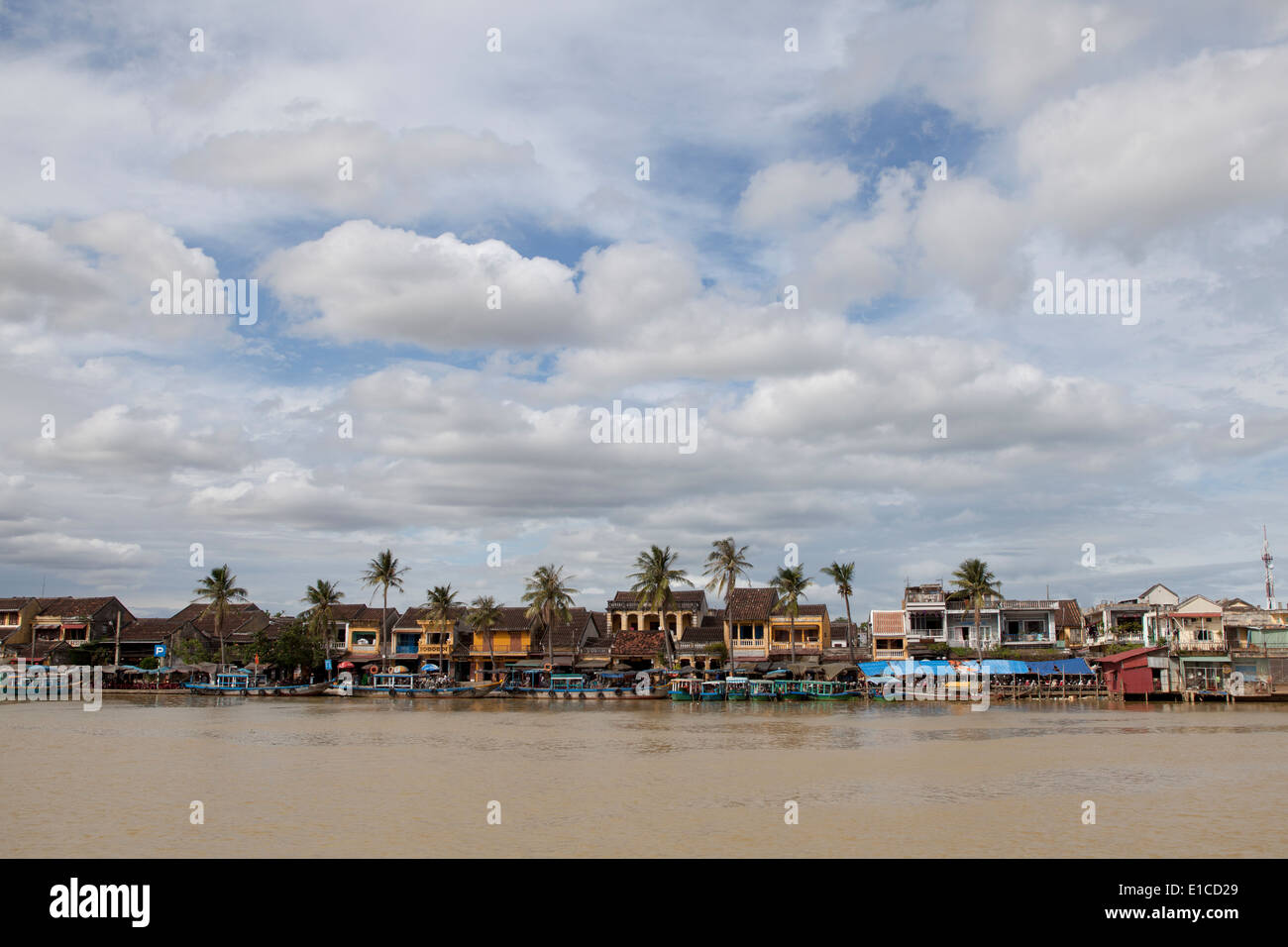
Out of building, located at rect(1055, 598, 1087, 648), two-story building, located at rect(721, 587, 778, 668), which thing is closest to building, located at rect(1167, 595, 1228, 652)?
building, located at rect(1055, 598, 1087, 648)

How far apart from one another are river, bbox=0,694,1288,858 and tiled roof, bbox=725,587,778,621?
37153 mm

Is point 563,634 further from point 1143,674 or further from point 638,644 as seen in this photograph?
point 1143,674

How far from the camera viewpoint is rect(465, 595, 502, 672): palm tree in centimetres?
8856

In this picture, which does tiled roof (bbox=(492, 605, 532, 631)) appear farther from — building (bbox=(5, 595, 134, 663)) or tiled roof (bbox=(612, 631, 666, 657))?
building (bbox=(5, 595, 134, 663))

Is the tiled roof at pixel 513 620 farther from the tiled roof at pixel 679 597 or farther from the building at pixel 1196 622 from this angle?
the building at pixel 1196 622

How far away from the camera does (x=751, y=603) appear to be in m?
88.7

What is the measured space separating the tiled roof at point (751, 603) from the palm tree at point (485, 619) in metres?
21.3

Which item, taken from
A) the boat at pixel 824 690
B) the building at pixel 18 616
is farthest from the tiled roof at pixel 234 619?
the boat at pixel 824 690

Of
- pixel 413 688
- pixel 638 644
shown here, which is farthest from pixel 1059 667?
pixel 413 688
